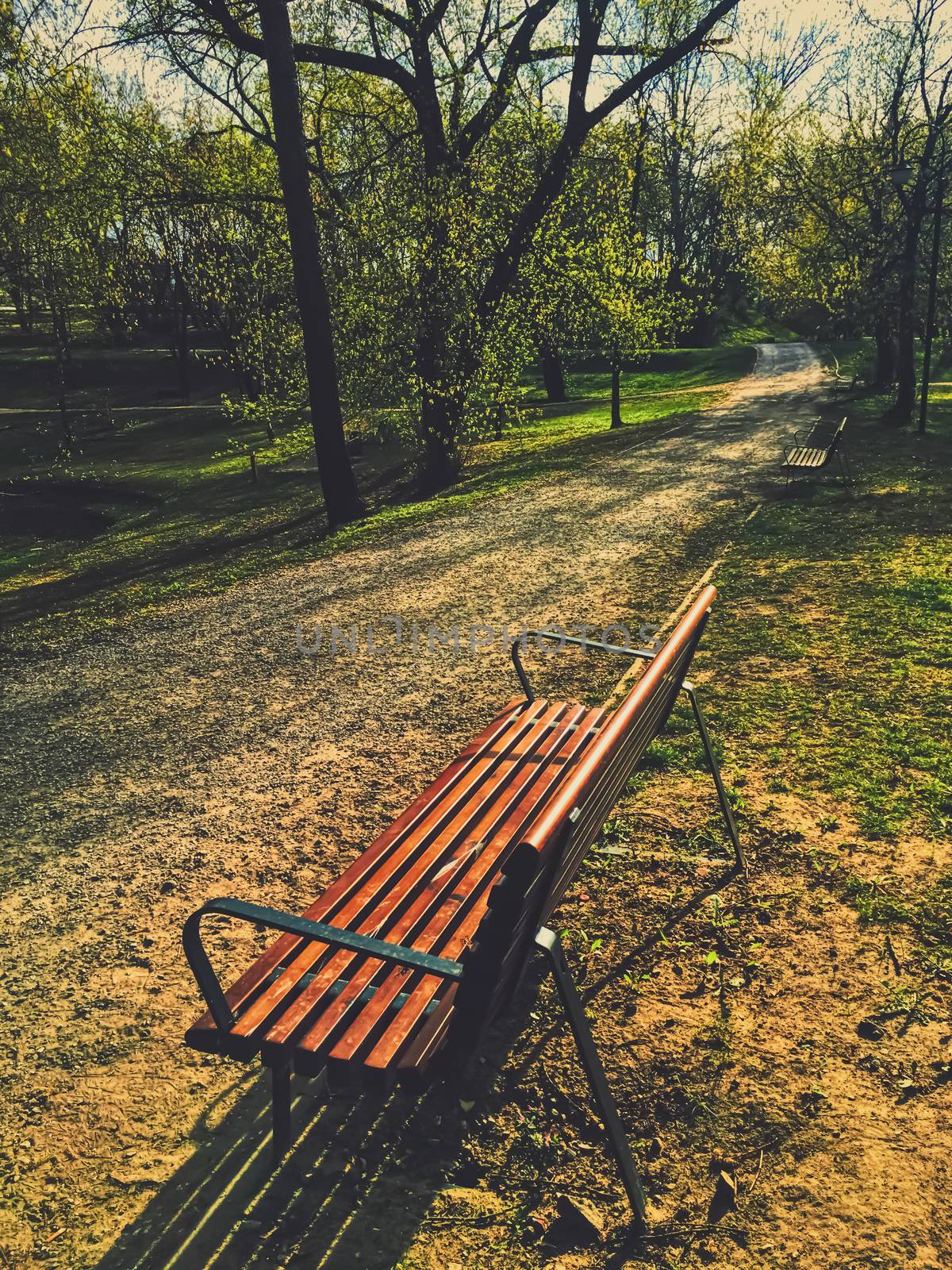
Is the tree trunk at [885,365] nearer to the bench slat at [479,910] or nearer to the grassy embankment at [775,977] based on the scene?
the grassy embankment at [775,977]

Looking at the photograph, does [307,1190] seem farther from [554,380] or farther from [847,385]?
[554,380]

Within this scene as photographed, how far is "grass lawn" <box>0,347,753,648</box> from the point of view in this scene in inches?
414

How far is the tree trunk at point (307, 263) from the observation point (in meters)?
11.3

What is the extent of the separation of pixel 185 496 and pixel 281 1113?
19.7m

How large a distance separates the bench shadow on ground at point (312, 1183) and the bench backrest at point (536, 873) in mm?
392

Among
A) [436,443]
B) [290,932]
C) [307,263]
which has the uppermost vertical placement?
[307,263]

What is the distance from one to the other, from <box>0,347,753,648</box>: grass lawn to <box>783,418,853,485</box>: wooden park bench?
448cm

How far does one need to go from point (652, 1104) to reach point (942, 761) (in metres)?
2.62

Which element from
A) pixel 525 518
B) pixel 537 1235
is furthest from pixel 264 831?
pixel 525 518

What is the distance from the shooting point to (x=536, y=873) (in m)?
2.00

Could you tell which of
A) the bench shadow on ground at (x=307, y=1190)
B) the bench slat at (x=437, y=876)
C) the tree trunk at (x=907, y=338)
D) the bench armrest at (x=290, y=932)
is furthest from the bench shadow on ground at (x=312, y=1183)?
the tree trunk at (x=907, y=338)

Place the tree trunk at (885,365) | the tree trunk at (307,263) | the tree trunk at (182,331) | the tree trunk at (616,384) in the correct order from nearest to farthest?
the tree trunk at (307,263) < the tree trunk at (616,384) < the tree trunk at (885,365) < the tree trunk at (182,331)

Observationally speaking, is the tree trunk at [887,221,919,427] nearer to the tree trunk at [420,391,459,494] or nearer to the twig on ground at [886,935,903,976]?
the tree trunk at [420,391,459,494]

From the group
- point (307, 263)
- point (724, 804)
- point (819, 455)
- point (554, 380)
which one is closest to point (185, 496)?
point (307, 263)
